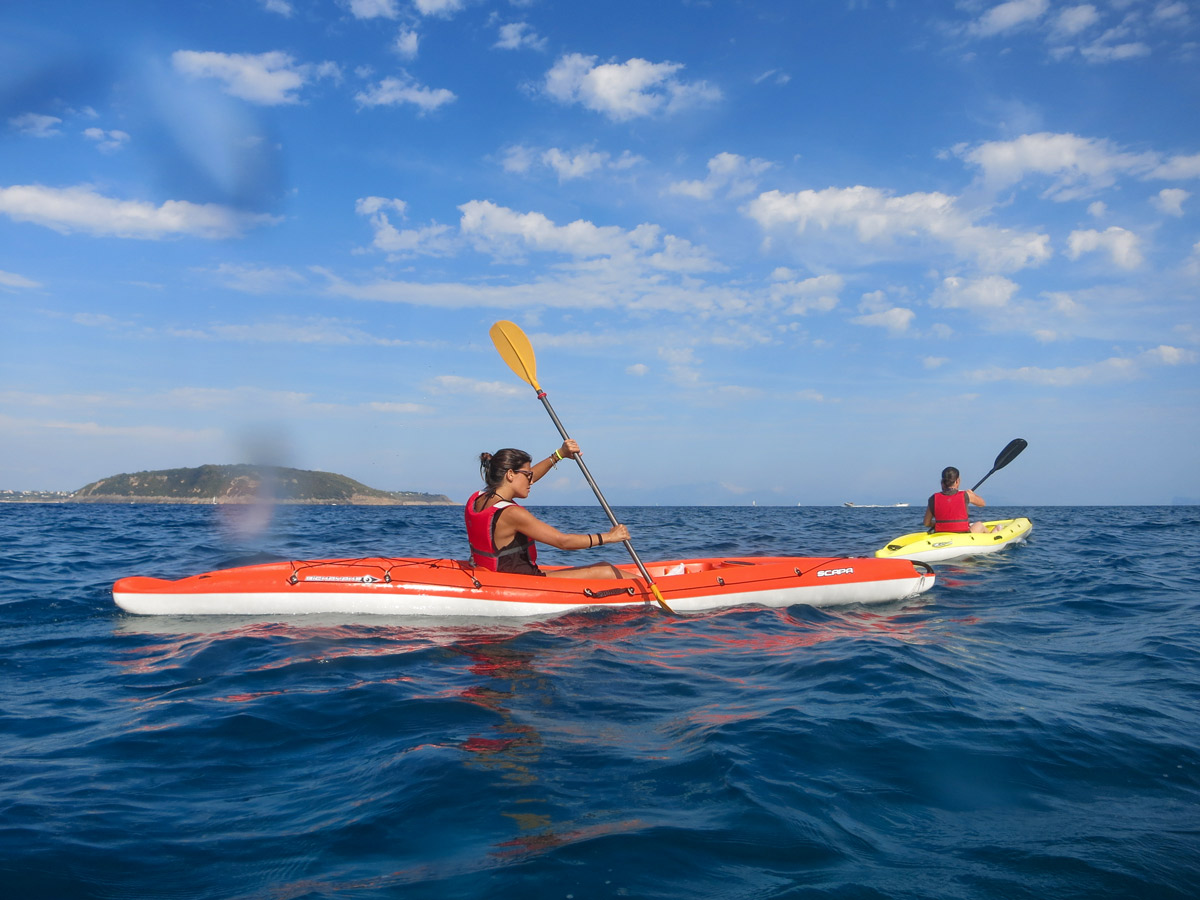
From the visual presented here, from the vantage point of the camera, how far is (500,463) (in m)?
7.18

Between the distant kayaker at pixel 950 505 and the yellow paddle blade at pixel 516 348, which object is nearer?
the yellow paddle blade at pixel 516 348

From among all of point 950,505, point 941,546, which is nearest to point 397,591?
point 941,546

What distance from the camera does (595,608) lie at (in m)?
7.58

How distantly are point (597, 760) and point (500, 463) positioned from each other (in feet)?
13.4

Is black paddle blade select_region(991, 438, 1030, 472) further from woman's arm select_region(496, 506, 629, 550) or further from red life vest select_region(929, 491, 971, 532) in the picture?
woman's arm select_region(496, 506, 629, 550)

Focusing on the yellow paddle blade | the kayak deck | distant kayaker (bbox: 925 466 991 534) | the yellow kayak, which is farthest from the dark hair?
distant kayaker (bbox: 925 466 991 534)

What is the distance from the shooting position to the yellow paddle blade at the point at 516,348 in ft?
32.1

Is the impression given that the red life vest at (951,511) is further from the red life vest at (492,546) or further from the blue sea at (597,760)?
the red life vest at (492,546)

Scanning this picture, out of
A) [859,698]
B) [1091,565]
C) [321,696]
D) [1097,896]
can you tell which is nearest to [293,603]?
[321,696]

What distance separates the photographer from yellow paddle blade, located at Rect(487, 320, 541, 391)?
9797 mm

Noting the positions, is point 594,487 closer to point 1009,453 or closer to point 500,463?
point 500,463

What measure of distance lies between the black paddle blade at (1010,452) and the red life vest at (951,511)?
11.0 ft

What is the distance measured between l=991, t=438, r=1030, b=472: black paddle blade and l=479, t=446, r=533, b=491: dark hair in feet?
42.2

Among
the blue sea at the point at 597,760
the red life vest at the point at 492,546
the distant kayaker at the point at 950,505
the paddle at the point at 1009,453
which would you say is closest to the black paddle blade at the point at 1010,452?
the paddle at the point at 1009,453
